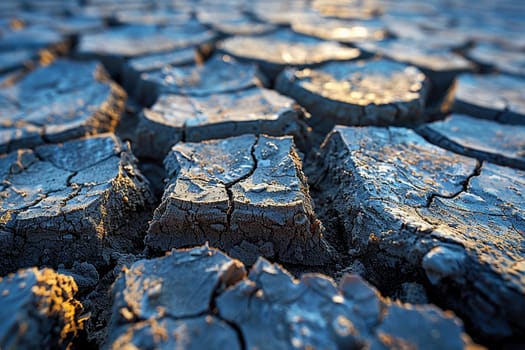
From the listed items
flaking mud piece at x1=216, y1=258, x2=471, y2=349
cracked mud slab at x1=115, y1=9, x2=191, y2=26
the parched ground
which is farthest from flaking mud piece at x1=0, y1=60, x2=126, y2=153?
flaking mud piece at x1=216, y1=258, x2=471, y2=349

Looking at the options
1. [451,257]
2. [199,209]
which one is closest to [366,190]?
[451,257]

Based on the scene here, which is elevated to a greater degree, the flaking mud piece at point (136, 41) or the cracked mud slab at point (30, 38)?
the flaking mud piece at point (136, 41)

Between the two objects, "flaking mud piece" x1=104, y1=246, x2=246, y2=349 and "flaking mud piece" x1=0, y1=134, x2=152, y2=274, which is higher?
"flaking mud piece" x1=104, y1=246, x2=246, y2=349

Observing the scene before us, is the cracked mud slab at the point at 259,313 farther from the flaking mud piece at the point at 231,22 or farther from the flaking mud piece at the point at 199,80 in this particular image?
the flaking mud piece at the point at 231,22

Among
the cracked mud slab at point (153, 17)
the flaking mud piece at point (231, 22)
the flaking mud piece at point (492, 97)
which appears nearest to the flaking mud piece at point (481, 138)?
the flaking mud piece at point (492, 97)

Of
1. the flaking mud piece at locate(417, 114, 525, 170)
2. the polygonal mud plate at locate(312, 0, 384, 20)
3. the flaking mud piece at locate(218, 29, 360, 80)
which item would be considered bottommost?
the flaking mud piece at locate(417, 114, 525, 170)

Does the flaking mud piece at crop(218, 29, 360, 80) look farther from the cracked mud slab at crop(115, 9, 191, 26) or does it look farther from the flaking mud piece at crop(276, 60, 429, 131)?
the cracked mud slab at crop(115, 9, 191, 26)
